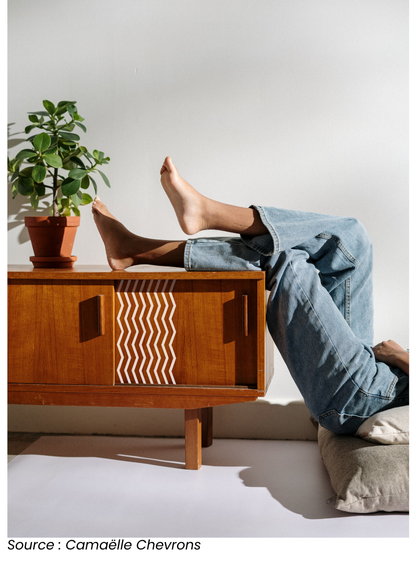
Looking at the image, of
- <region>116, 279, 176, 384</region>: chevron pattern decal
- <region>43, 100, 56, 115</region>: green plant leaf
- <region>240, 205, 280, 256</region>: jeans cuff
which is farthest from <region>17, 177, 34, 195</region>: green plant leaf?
<region>240, 205, 280, 256</region>: jeans cuff

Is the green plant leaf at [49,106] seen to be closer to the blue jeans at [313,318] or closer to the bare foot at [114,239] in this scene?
the bare foot at [114,239]

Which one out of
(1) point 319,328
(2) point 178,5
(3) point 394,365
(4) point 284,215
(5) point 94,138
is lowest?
(3) point 394,365

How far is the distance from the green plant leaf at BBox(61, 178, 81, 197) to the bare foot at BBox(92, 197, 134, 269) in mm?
221

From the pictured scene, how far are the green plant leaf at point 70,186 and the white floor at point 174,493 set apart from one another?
39.1 inches

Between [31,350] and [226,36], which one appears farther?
[226,36]

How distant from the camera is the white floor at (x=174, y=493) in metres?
1.35

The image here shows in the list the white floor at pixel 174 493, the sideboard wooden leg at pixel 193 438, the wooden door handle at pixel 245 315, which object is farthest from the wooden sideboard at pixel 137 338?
the white floor at pixel 174 493

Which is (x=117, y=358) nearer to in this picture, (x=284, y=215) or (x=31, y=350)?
(x=31, y=350)

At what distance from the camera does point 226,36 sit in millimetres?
2160

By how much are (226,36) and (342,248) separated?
3.67ft

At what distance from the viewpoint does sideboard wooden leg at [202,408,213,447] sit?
2.00 m

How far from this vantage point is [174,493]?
1575mm

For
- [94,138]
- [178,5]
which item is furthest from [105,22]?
[94,138]

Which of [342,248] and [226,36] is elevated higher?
[226,36]
